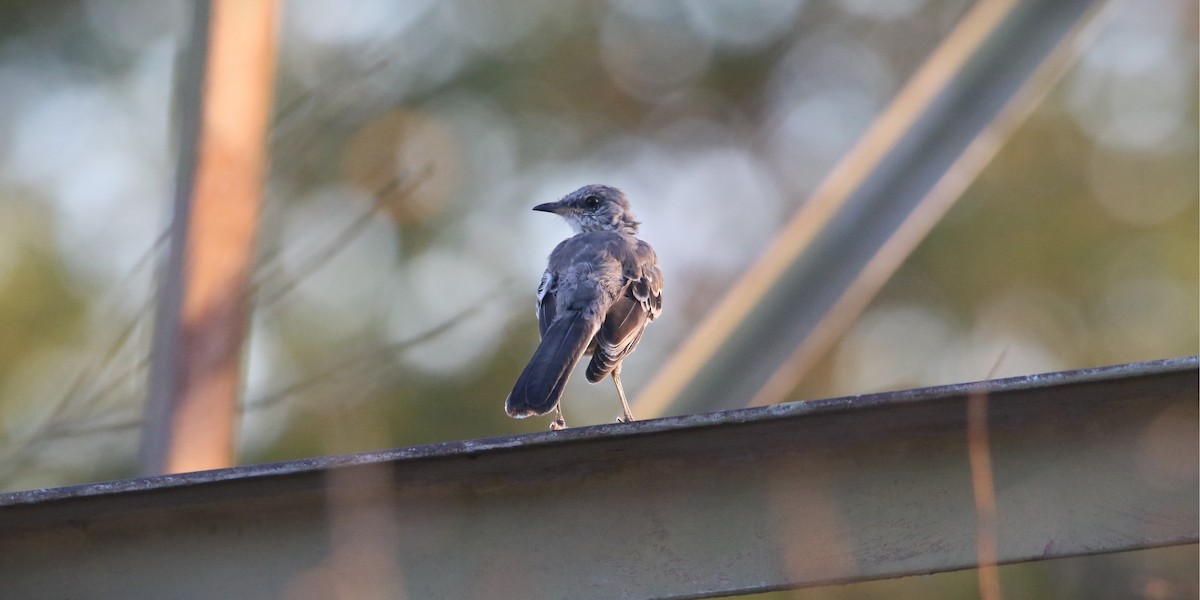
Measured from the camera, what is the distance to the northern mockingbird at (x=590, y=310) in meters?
3.55

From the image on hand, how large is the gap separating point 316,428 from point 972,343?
4.99 metres

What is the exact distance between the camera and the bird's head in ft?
18.4

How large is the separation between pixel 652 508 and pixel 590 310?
7.33 ft

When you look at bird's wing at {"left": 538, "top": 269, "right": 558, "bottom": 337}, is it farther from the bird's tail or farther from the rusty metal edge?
the rusty metal edge

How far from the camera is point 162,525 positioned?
216 cm

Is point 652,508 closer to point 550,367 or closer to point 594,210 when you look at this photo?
point 550,367

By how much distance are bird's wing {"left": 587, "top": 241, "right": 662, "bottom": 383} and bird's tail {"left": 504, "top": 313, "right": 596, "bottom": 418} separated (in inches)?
3.8

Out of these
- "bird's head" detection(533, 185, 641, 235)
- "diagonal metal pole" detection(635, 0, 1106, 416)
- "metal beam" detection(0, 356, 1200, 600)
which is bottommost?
"metal beam" detection(0, 356, 1200, 600)

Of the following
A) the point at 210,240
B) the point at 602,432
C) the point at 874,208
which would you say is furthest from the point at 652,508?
the point at 210,240

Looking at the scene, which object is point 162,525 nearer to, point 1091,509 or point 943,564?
point 943,564

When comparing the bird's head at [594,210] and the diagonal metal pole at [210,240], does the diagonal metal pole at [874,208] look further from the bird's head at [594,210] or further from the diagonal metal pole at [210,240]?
the bird's head at [594,210]

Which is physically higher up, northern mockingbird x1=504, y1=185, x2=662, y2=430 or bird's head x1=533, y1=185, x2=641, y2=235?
bird's head x1=533, y1=185, x2=641, y2=235

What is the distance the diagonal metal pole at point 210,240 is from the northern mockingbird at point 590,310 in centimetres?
129

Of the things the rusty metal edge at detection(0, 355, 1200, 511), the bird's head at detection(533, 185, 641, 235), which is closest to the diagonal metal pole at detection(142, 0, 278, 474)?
the bird's head at detection(533, 185, 641, 235)
